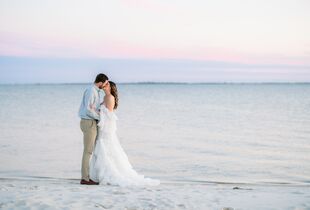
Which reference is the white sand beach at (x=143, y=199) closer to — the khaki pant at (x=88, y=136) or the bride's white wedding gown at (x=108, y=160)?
the bride's white wedding gown at (x=108, y=160)

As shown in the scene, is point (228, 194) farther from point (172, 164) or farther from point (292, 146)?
point (292, 146)

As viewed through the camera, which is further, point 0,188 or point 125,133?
point 125,133

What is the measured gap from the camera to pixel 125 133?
1923 cm

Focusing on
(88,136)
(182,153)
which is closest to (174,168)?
(182,153)

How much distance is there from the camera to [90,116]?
8.23 meters

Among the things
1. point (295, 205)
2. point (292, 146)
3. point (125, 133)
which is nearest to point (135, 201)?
point (295, 205)

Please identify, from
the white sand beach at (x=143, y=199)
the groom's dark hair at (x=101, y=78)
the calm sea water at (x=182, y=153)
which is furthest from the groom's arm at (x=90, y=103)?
the calm sea water at (x=182, y=153)

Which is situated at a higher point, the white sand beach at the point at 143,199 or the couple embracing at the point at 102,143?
the couple embracing at the point at 102,143

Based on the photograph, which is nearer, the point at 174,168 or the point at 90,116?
the point at 90,116

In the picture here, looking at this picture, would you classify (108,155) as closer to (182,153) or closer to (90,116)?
(90,116)

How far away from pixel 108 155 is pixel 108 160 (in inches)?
4.5

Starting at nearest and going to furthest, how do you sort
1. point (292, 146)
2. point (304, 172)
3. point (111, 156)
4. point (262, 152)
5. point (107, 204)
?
1. point (107, 204)
2. point (111, 156)
3. point (304, 172)
4. point (262, 152)
5. point (292, 146)

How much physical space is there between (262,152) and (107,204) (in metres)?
9.12

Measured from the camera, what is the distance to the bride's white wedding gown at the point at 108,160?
8.30 m
